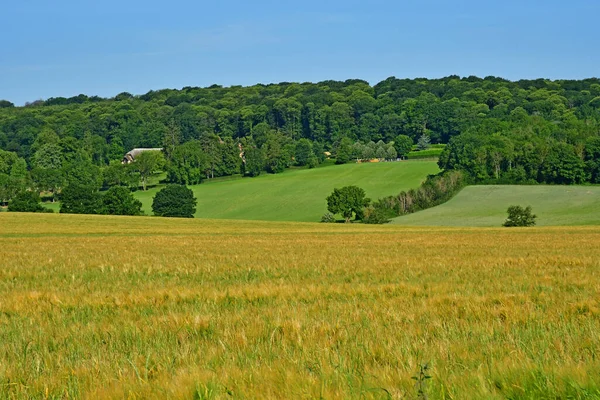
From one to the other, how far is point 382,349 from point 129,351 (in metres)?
2.64

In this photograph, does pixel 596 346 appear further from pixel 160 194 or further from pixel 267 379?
pixel 160 194

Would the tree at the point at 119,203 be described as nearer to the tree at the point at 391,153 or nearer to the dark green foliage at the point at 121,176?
the dark green foliage at the point at 121,176

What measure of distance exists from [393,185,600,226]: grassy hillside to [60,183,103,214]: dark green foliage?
47.5 metres

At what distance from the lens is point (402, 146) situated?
189375 mm

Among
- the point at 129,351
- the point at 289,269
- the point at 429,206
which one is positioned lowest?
the point at 429,206

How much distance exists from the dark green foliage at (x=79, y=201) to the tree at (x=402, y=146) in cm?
10071

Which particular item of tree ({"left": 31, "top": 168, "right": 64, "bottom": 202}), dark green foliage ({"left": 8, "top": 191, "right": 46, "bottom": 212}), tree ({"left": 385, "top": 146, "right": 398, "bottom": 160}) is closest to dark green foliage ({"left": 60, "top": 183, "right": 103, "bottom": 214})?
dark green foliage ({"left": 8, "top": 191, "right": 46, "bottom": 212})

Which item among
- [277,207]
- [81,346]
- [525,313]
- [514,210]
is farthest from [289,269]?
[277,207]

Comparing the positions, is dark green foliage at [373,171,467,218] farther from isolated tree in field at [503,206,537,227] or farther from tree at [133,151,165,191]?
tree at [133,151,165,191]

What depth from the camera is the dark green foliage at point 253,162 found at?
164625 mm

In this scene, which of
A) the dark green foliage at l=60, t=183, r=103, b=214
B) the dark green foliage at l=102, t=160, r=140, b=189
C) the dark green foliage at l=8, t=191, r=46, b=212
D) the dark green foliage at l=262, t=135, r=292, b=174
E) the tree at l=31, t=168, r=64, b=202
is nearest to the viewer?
the dark green foliage at l=8, t=191, r=46, b=212

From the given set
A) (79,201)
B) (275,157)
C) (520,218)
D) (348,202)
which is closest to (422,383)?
(520,218)

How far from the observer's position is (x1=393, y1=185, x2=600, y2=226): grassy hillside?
87.2 meters

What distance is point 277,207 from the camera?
125 metres
